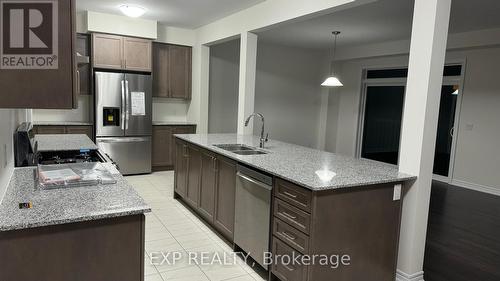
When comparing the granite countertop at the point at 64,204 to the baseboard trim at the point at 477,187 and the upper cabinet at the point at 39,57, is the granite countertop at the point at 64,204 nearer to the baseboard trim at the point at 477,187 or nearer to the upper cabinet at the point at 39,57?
the upper cabinet at the point at 39,57

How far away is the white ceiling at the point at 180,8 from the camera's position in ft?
15.3

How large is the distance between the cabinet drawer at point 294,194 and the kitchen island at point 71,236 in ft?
3.35

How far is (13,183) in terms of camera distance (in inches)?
82.3

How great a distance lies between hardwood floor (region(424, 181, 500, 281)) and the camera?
296 cm

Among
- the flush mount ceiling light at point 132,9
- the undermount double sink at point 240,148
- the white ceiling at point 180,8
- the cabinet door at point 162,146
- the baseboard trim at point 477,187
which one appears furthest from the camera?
the cabinet door at point 162,146

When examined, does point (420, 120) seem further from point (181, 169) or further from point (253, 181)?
point (181, 169)

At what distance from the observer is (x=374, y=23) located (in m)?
5.35

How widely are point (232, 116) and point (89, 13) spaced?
Result: 3.28 m

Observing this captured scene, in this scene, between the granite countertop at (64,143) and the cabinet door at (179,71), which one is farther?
the cabinet door at (179,71)

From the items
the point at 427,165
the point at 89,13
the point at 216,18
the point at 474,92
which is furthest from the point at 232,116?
the point at 427,165

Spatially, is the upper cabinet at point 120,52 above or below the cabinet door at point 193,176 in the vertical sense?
above

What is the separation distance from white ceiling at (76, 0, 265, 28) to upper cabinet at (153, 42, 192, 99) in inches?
24.6

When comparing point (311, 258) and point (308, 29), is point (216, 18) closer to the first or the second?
point (308, 29)

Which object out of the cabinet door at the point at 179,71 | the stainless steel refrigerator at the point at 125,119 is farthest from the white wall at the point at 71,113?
the cabinet door at the point at 179,71
